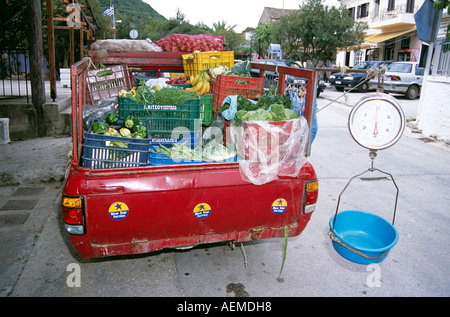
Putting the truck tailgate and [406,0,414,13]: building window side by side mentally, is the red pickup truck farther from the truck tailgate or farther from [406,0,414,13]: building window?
[406,0,414,13]: building window

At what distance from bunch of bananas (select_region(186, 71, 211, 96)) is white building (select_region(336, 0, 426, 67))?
2658 centimetres

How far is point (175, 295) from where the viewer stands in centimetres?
314

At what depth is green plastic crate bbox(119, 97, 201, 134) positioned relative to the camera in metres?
3.75

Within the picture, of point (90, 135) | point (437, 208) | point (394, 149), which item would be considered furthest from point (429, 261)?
point (394, 149)

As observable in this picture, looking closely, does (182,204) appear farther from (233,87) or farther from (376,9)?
(376,9)

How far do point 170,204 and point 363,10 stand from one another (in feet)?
126

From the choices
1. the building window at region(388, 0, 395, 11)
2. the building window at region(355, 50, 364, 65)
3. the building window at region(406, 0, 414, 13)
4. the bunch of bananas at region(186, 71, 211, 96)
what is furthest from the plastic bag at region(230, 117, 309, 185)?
the building window at region(355, 50, 364, 65)

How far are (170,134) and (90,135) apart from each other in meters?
1.09

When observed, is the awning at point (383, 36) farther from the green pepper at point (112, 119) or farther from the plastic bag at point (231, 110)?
the green pepper at point (112, 119)

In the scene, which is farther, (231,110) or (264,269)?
(231,110)

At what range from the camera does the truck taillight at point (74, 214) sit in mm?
2596

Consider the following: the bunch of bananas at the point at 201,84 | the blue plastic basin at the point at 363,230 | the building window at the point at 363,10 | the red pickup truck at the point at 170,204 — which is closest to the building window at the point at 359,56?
the building window at the point at 363,10

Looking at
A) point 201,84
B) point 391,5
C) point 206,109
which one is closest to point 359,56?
point 391,5

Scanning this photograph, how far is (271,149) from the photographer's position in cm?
311
